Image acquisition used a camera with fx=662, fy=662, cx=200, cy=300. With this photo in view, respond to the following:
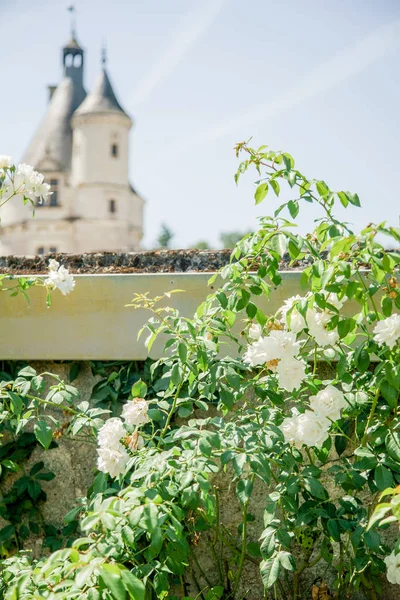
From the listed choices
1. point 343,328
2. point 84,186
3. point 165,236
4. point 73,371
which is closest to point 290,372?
point 343,328

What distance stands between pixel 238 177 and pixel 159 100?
3369cm

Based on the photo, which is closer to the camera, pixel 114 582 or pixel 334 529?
pixel 114 582

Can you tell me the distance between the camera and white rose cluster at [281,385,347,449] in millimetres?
1512

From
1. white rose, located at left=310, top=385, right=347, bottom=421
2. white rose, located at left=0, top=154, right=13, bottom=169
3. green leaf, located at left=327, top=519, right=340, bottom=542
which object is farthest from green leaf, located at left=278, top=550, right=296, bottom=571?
white rose, located at left=0, top=154, right=13, bottom=169

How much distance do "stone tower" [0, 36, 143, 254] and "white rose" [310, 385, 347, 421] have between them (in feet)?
113

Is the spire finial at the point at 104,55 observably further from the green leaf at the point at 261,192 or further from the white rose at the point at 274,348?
the white rose at the point at 274,348

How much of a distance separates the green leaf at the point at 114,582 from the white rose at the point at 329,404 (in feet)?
2.06

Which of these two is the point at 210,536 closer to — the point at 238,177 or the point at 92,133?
the point at 238,177

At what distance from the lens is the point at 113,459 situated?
1555mm

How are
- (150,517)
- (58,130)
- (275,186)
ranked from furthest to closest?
(58,130) → (275,186) → (150,517)

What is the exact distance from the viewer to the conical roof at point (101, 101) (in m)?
35.8

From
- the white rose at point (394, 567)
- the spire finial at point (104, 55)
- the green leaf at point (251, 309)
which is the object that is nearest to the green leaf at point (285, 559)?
the white rose at point (394, 567)

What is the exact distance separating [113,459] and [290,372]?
46 cm

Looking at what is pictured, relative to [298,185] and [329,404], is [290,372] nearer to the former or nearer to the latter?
[329,404]
